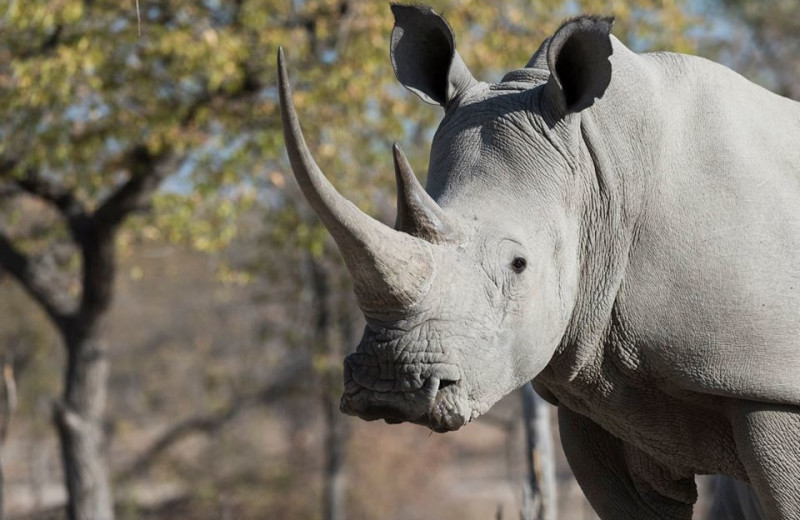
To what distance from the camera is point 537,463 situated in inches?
274

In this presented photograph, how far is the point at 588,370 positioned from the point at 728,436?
0.49 metres

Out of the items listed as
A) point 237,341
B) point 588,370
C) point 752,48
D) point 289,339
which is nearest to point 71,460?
point 289,339

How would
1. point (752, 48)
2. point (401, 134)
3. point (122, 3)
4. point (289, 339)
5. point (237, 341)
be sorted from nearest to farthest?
point (122, 3) < point (401, 134) < point (289, 339) < point (752, 48) < point (237, 341)

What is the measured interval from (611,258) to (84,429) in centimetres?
950

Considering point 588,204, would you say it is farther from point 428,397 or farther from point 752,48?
point 752,48

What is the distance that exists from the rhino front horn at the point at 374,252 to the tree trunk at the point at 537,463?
Answer: 3.70 m

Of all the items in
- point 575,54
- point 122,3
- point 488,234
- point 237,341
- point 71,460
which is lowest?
point 237,341

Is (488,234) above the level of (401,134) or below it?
above

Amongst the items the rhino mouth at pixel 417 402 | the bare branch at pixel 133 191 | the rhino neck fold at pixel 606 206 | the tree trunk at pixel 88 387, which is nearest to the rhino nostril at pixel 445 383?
the rhino mouth at pixel 417 402

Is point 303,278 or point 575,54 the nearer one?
point 575,54

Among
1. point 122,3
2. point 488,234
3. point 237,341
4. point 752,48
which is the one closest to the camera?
point 488,234

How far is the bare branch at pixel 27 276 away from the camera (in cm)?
1191

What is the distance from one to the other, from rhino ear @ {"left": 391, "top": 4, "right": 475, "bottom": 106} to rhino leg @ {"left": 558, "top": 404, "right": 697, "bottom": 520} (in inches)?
47.2

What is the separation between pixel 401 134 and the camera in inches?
473
